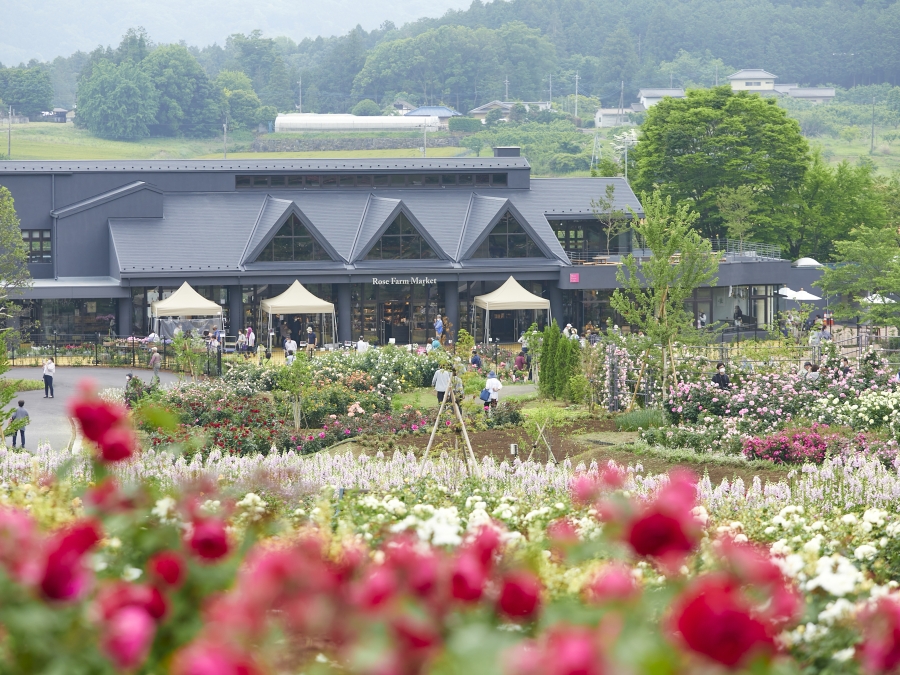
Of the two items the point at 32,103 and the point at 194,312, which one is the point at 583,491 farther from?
the point at 32,103

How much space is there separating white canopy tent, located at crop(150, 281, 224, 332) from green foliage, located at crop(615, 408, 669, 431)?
19.4 meters

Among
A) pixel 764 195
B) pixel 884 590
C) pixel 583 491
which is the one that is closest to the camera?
pixel 583 491

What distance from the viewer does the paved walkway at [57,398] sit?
24641mm

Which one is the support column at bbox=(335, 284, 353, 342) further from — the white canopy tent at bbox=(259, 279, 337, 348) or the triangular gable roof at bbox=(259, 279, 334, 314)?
the triangular gable roof at bbox=(259, 279, 334, 314)

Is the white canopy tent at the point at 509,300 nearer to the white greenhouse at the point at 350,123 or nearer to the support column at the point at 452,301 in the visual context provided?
the support column at the point at 452,301

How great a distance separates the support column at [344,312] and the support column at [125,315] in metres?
6.99

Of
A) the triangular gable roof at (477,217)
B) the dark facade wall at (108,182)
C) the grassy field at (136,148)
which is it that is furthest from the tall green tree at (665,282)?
the grassy field at (136,148)

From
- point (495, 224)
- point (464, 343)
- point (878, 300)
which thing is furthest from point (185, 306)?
point (878, 300)

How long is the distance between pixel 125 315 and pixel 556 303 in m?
14.8

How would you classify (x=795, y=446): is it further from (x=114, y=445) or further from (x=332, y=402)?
(x=114, y=445)

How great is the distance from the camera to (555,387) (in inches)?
1141

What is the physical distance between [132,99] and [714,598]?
14505cm

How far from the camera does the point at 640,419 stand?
23875mm

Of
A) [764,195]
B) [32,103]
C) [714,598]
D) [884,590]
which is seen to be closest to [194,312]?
[764,195]
